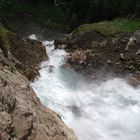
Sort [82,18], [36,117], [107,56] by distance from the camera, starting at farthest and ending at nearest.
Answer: [82,18] < [107,56] < [36,117]

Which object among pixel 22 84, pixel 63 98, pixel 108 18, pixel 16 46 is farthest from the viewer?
pixel 108 18

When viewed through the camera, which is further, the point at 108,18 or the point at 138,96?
the point at 108,18

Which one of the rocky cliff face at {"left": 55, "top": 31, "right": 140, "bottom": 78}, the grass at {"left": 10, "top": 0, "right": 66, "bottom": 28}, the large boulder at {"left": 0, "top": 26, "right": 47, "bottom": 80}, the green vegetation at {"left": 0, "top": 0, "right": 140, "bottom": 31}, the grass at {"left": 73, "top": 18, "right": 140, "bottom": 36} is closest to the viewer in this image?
the large boulder at {"left": 0, "top": 26, "right": 47, "bottom": 80}

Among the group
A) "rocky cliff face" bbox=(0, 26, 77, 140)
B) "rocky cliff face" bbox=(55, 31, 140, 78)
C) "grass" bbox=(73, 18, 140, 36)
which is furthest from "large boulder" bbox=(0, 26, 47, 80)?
"rocky cliff face" bbox=(0, 26, 77, 140)

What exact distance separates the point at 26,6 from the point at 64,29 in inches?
432

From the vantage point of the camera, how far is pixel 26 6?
2243 inches

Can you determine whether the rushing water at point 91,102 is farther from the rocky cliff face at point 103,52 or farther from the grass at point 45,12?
the grass at point 45,12

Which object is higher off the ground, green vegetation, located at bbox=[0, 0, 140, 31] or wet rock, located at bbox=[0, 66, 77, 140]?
green vegetation, located at bbox=[0, 0, 140, 31]

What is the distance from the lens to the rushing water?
1795cm

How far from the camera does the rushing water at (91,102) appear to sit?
18.0 m

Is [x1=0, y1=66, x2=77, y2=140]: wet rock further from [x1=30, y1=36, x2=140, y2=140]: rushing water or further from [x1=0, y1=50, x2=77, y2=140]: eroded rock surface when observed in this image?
[x1=30, y1=36, x2=140, y2=140]: rushing water

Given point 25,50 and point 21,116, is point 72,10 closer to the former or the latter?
point 25,50

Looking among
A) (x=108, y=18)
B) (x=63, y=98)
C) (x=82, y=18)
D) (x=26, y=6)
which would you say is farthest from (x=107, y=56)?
(x=26, y=6)

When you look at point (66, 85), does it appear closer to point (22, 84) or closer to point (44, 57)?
point (44, 57)
